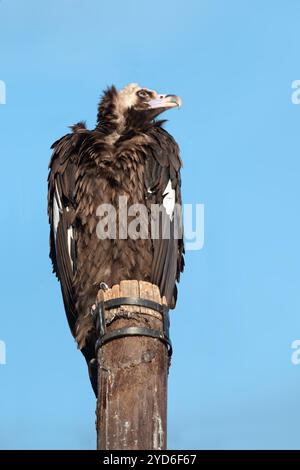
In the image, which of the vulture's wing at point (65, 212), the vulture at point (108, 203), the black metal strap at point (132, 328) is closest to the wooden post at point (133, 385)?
the black metal strap at point (132, 328)

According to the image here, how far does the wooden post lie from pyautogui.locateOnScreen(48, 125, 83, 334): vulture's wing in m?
3.59

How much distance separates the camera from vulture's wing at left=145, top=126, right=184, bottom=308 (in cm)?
1227

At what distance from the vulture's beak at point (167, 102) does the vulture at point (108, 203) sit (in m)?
0.38

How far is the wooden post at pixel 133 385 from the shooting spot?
815 centimetres

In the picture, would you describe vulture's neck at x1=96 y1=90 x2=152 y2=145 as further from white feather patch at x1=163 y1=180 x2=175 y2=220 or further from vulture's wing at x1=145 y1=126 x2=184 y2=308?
white feather patch at x1=163 y1=180 x2=175 y2=220

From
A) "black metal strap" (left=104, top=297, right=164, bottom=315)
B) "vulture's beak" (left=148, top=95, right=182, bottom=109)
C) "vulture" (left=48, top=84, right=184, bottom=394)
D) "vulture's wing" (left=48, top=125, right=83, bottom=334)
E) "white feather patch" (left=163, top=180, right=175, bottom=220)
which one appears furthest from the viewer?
"vulture's beak" (left=148, top=95, right=182, bottom=109)

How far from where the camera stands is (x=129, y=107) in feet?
44.0

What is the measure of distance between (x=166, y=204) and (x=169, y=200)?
102mm

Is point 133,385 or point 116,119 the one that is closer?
point 133,385

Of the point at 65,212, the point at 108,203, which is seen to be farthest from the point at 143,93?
the point at 108,203

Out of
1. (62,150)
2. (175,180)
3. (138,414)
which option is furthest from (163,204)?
(138,414)

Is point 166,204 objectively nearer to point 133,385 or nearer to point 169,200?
point 169,200

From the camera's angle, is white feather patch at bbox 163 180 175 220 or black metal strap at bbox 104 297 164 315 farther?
white feather patch at bbox 163 180 175 220

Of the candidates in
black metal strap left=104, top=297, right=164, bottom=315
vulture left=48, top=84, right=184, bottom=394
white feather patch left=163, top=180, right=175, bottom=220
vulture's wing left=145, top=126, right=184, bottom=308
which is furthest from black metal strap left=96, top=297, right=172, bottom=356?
white feather patch left=163, top=180, right=175, bottom=220
